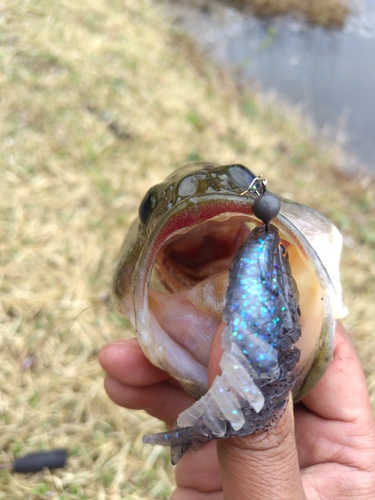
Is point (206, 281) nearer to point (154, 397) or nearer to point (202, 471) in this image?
point (154, 397)

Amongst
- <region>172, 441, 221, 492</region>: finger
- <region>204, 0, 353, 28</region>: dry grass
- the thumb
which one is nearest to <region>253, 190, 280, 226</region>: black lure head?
the thumb

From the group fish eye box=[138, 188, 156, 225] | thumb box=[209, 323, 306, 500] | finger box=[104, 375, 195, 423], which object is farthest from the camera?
finger box=[104, 375, 195, 423]

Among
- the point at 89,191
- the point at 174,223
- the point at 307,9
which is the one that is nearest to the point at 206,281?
the point at 174,223

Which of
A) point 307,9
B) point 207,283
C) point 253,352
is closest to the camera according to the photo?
point 253,352

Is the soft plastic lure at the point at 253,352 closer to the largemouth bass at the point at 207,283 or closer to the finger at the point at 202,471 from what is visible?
the largemouth bass at the point at 207,283

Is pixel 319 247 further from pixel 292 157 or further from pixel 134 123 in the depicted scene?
pixel 292 157

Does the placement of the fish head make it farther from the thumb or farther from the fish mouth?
the thumb
